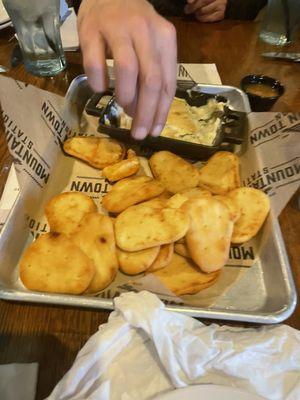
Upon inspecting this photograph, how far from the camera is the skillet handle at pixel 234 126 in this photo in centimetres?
90

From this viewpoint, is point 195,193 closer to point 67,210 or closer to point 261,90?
point 67,210

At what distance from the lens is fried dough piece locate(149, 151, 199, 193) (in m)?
0.84

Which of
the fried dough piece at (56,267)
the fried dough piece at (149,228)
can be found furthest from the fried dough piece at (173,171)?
the fried dough piece at (56,267)

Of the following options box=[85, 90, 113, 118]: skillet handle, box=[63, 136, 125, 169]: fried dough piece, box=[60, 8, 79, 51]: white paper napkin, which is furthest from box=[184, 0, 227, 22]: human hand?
box=[63, 136, 125, 169]: fried dough piece

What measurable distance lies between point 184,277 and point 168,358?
17 centimetres

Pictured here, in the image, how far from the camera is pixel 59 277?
62 cm

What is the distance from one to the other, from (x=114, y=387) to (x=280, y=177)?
21.1 inches

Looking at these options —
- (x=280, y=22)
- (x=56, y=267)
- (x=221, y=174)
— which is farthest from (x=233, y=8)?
(x=56, y=267)

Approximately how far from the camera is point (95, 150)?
910mm

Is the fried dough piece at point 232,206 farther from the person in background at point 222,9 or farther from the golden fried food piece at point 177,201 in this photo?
the person in background at point 222,9

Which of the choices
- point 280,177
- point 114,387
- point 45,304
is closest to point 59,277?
point 45,304

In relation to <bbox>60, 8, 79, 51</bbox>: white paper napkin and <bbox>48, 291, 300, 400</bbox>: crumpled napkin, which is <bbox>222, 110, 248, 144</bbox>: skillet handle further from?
<bbox>60, 8, 79, 51</bbox>: white paper napkin

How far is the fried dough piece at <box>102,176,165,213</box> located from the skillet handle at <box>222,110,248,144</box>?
223mm

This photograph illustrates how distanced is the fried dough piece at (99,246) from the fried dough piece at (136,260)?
1cm
